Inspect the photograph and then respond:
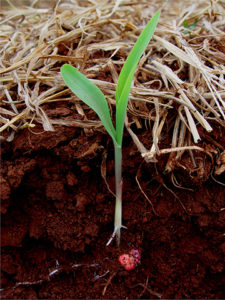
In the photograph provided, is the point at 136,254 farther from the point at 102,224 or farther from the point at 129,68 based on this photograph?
the point at 129,68

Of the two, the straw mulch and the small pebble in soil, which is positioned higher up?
the straw mulch

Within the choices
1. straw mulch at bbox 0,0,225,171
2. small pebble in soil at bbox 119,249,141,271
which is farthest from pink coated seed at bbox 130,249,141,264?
straw mulch at bbox 0,0,225,171

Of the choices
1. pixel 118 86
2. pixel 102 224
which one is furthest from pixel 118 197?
pixel 118 86

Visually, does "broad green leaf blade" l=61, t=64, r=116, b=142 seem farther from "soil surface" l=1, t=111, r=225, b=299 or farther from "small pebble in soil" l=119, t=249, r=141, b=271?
"small pebble in soil" l=119, t=249, r=141, b=271

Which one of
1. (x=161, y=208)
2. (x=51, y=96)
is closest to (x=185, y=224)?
(x=161, y=208)

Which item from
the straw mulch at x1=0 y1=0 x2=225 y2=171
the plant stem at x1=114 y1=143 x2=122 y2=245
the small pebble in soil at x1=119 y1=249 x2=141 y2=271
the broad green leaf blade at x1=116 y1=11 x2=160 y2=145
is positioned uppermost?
the broad green leaf blade at x1=116 y1=11 x2=160 y2=145

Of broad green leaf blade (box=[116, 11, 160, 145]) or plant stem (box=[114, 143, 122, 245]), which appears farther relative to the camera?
plant stem (box=[114, 143, 122, 245])

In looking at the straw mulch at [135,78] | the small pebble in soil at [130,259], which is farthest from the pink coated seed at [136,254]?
the straw mulch at [135,78]
